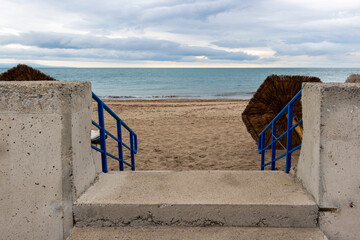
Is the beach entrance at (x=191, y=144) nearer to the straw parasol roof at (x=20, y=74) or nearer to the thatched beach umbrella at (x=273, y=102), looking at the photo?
the thatched beach umbrella at (x=273, y=102)

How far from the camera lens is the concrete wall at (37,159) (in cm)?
234

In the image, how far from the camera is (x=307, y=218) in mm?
2395

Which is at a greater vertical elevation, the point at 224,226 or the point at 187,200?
the point at 187,200

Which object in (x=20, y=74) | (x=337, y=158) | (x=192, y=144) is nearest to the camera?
(x=337, y=158)

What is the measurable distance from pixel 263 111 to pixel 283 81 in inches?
28.5

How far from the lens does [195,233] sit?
93.5 inches

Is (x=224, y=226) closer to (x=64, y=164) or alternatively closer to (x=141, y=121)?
(x=64, y=164)

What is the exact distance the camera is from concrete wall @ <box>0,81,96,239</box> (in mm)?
2344

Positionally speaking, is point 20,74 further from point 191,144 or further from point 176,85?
point 176,85

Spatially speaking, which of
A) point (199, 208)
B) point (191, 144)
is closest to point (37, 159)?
point (199, 208)

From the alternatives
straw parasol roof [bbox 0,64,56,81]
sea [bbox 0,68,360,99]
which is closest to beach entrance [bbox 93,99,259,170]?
straw parasol roof [bbox 0,64,56,81]

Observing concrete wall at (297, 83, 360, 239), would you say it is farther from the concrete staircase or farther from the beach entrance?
the beach entrance

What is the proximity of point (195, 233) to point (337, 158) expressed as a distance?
49.0 inches

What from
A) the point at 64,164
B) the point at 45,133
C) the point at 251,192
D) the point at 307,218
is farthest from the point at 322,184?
the point at 45,133
